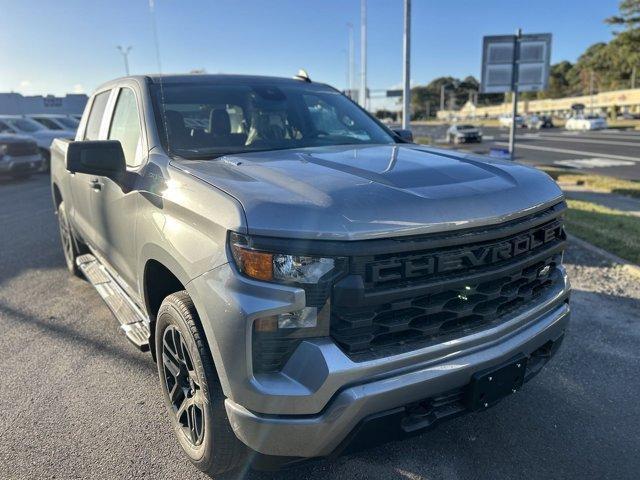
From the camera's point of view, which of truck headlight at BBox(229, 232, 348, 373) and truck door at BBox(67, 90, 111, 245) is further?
truck door at BBox(67, 90, 111, 245)

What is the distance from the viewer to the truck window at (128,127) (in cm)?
316

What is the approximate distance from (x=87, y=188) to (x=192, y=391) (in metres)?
2.22

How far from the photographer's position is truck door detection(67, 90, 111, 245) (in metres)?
4.03

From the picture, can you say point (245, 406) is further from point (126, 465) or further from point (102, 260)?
point (102, 260)

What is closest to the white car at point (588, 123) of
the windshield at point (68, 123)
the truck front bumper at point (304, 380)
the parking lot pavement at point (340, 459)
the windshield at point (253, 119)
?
the windshield at point (68, 123)

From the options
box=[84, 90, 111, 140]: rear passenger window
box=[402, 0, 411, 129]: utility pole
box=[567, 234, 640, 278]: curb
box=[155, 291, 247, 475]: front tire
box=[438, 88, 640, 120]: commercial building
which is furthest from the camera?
box=[438, 88, 640, 120]: commercial building

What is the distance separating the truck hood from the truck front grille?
0.12 metres

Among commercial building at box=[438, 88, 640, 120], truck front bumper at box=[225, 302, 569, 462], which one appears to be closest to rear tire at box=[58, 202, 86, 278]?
truck front bumper at box=[225, 302, 569, 462]

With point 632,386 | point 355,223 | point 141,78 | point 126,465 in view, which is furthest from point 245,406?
point 632,386

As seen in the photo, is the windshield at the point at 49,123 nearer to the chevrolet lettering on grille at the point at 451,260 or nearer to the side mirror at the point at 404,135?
the side mirror at the point at 404,135

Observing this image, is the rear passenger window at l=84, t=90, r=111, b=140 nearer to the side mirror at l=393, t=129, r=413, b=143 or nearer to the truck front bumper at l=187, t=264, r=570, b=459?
the side mirror at l=393, t=129, r=413, b=143

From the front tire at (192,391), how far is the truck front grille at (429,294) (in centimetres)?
63

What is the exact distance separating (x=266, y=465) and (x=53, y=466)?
4.30 ft

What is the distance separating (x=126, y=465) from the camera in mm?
2676
